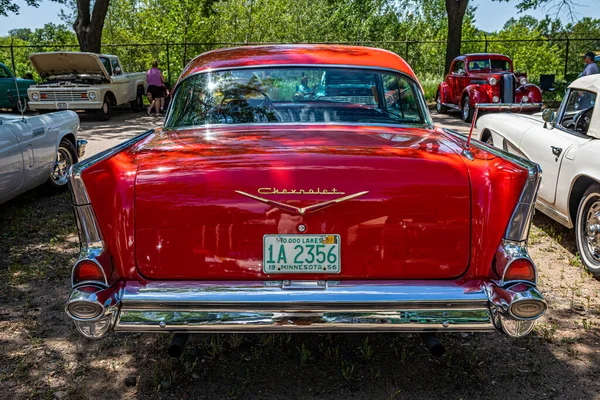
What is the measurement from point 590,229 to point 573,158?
2.03ft

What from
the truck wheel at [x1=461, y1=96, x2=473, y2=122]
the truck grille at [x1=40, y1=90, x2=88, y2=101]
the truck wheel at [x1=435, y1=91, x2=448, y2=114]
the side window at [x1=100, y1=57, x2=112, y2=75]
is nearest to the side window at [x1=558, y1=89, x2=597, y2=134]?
the truck wheel at [x1=461, y1=96, x2=473, y2=122]

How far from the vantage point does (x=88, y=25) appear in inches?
692

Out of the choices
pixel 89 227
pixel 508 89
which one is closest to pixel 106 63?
pixel 508 89

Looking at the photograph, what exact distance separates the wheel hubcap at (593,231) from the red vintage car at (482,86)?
799cm

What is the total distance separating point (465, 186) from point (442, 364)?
1.15 metres

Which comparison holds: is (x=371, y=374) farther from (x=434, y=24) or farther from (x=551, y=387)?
(x=434, y=24)

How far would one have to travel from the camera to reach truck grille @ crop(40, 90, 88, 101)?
1439 cm

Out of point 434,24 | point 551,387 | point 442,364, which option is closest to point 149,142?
point 442,364

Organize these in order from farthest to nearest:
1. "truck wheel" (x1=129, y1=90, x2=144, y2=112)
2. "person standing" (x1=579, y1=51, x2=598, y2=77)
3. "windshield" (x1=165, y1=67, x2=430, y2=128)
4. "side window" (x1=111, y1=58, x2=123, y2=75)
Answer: "truck wheel" (x1=129, y1=90, x2=144, y2=112) → "side window" (x1=111, y1=58, x2=123, y2=75) → "person standing" (x1=579, y1=51, x2=598, y2=77) → "windshield" (x1=165, y1=67, x2=430, y2=128)

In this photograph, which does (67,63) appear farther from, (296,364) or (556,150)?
(296,364)

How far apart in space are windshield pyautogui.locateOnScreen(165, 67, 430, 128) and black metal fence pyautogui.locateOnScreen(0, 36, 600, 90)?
16.4 m

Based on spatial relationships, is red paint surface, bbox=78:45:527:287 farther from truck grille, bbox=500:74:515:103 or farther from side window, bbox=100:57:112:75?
side window, bbox=100:57:112:75

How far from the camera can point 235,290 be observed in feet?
8.24

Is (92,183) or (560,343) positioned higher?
(92,183)
